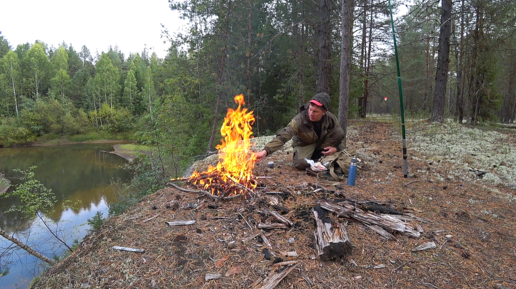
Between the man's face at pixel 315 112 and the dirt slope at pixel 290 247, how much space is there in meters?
1.46

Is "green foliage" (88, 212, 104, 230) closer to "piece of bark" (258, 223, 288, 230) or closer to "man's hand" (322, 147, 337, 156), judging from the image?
"piece of bark" (258, 223, 288, 230)

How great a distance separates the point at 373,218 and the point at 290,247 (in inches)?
47.2

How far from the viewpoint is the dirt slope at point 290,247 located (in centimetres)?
226

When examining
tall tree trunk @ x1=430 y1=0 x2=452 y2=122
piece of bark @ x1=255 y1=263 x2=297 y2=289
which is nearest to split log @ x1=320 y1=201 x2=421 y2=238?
piece of bark @ x1=255 y1=263 x2=297 y2=289

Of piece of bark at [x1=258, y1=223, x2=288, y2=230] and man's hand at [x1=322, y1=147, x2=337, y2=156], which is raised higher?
man's hand at [x1=322, y1=147, x2=337, y2=156]

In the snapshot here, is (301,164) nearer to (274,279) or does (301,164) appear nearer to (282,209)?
(282,209)

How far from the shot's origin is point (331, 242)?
2.45m

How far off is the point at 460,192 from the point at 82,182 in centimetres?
2404

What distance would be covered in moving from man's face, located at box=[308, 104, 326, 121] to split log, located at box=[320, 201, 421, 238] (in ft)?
6.60

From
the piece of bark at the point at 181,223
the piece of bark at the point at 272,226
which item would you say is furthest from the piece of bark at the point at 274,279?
the piece of bark at the point at 181,223

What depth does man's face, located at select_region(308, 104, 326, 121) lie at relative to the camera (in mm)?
4723

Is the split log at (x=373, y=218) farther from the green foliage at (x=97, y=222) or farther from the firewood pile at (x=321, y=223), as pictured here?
the green foliage at (x=97, y=222)

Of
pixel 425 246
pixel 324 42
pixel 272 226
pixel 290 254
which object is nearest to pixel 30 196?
pixel 272 226

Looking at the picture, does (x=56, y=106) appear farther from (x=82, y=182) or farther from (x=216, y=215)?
(x=216, y=215)
